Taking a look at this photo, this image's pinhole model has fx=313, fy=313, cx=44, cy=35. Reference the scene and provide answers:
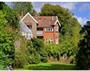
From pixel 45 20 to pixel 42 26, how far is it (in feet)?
0.75

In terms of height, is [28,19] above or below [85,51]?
above

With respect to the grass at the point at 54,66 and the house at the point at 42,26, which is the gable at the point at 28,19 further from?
the grass at the point at 54,66

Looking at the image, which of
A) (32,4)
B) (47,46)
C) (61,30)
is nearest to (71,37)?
(61,30)

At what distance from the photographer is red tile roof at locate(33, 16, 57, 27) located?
4230 mm

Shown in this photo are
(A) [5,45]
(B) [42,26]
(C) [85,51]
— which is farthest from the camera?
(B) [42,26]

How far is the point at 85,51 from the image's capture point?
423cm

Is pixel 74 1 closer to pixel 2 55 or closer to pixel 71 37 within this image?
pixel 71 37

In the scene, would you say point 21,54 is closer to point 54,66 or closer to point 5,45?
point 5,45

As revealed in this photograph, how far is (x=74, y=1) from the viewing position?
336 cm

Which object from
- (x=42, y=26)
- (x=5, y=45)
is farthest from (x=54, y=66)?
(x=5, y=45)

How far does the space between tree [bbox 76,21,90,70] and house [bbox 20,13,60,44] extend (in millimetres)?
360

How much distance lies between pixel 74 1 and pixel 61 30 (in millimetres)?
1087

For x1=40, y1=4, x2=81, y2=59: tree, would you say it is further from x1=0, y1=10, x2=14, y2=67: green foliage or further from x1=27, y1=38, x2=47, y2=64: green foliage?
x1=0, y1=10, x2=14, y2=67: green foliage

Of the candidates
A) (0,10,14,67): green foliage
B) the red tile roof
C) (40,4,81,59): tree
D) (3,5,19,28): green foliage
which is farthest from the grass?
(3,5,19,28): green foliage
